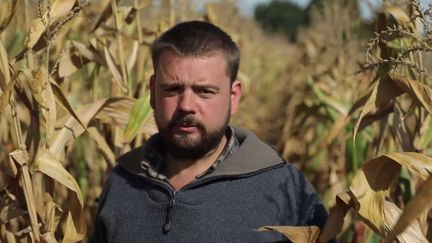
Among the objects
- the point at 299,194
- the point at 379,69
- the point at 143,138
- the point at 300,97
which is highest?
the point at 379,69

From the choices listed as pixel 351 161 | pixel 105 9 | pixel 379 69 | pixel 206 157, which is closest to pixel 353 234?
pixel 351 161

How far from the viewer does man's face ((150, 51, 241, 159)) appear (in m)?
1.96

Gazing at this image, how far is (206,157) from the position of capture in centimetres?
211

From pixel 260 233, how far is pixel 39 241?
0.55 m

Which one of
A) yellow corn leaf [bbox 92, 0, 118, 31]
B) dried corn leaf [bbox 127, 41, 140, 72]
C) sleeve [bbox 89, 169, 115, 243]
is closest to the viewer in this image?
sleeve [bbox 89, 169, 115, 243]

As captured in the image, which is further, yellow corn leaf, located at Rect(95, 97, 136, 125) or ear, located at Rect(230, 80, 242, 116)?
yellow corn leaf, located at Rect(95, 97, 136, 125)

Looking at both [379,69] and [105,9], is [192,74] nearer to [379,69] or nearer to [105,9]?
[379,69]

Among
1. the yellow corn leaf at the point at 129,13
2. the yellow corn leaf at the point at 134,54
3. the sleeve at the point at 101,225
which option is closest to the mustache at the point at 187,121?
the sleeve at the point at 101,225

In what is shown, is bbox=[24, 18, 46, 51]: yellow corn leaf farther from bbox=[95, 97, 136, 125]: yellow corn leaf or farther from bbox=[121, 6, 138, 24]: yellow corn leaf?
bbox=[121, 6, 138, 24]: yellow corn leaf

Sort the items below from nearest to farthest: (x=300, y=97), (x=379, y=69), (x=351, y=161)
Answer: (x=379, y=69) → (x=351, y=161) → (x=300, y=97)

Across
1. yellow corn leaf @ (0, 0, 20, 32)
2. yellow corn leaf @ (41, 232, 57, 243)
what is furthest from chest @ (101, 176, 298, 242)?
yellow corn leaf @ (0, 0, 20, 32)

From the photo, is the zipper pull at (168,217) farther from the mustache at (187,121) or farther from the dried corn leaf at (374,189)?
the dried corn leaf at (374,189)

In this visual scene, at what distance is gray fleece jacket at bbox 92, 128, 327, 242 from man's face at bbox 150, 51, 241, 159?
0.10 meters

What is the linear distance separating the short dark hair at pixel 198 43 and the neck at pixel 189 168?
8.2 inches
